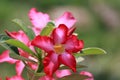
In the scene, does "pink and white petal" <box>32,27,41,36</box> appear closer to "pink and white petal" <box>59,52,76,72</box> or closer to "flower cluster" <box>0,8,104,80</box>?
"flower cluster" <box>0,8,104,80</box>

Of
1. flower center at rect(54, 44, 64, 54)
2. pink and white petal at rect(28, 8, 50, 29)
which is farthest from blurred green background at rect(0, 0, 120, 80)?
flower center at rect(54, 44, 64, 54)

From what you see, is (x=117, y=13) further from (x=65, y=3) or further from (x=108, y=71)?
(x=108, y=71)

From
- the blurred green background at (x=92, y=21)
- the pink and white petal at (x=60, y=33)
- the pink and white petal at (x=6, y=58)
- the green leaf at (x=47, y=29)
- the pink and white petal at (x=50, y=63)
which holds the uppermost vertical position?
the blurred green background at (x=92, y=21)

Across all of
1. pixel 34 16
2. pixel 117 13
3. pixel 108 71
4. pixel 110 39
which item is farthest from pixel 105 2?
pixel 34 16

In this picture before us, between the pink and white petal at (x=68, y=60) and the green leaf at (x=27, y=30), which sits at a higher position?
the green leaf at (x=27, y=30)

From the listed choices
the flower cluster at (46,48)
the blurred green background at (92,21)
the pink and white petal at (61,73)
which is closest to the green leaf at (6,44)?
the flower cluster at (46,48)

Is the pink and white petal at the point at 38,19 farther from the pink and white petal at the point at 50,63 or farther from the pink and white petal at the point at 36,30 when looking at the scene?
the pink and white petal at the point at 50,63
